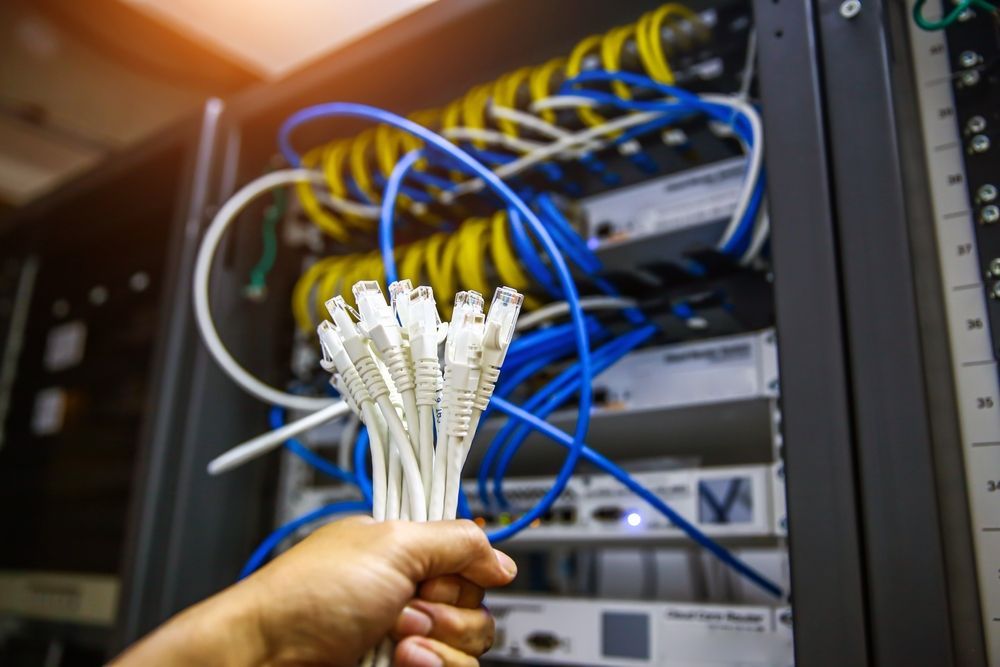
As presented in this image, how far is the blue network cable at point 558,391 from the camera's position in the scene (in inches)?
31.6

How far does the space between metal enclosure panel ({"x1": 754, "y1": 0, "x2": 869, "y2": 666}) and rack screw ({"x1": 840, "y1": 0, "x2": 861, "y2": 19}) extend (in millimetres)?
25

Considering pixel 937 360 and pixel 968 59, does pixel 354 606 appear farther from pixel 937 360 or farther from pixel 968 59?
pixel 968 59

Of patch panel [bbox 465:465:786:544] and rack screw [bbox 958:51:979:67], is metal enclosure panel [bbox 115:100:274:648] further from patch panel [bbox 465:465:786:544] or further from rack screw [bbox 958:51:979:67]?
rack screw [bbox 958:51:979:67]

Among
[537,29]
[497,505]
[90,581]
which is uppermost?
[537,29]

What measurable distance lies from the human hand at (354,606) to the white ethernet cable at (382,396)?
26 mm

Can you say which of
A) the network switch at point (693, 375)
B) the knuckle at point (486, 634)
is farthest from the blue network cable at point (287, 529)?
the knuckle at point (486, 634)

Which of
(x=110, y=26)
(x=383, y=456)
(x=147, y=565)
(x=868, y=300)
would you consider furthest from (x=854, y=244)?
(x=110, y=26)

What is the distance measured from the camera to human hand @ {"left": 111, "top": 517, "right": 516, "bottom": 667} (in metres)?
0.48

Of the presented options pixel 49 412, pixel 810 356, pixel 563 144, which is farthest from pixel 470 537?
pixel 49 412

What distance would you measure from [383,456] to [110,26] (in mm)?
1601

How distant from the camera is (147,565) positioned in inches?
39.2

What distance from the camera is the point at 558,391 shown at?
823mm

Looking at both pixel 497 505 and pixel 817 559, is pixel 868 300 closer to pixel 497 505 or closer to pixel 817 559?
pixel 817 559

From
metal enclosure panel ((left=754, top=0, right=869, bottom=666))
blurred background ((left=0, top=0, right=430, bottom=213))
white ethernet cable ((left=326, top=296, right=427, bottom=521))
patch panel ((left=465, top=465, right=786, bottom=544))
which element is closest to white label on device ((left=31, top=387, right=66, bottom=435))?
blurred background ((left=0, top=0, right=430, bottom=213))
